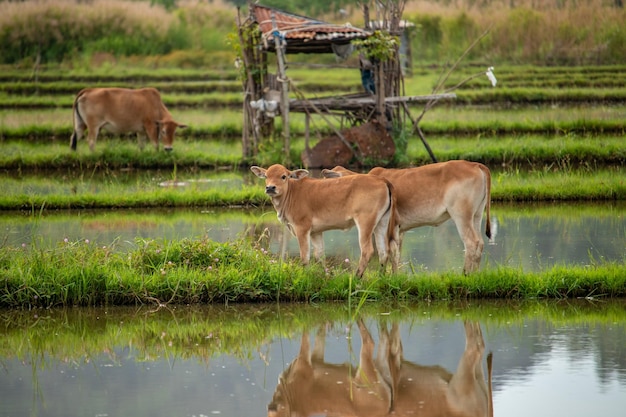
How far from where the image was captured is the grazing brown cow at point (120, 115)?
17.8m

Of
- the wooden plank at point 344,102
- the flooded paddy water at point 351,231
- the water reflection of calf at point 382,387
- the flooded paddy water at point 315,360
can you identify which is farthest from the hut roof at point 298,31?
the water reflection of calf at point 382,387

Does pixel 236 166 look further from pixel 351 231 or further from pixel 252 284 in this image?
pixel 252 284

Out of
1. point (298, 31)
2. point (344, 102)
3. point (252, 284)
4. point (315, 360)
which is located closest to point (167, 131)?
point (298, 31)

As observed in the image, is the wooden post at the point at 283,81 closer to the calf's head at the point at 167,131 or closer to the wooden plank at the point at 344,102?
the wooden plank at the point at 344,102

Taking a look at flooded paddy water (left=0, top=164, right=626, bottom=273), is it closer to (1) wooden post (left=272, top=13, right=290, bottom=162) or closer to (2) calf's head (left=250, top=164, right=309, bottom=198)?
(2) calf's head (left=250, top=164, right=309, bottom=198)

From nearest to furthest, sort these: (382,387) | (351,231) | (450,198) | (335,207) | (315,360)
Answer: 1. (382,387)
2. (315,360)
3. (335,207)
4. (450,198)
5. (351,231)

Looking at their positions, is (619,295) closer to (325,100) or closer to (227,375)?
(227,375)

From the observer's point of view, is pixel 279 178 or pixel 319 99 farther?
pixel 319 99

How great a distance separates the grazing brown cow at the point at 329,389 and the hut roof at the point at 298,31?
9.74 m

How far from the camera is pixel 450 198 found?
938cm

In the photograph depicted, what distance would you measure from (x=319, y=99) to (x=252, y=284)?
8613mm

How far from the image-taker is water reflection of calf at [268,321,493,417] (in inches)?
241

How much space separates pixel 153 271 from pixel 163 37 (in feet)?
81.1

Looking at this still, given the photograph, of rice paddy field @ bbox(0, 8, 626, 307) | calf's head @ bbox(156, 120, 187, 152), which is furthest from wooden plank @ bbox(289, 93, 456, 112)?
calf's head @ bbox(156, 120, 187, 152)
